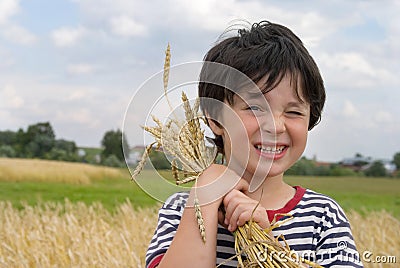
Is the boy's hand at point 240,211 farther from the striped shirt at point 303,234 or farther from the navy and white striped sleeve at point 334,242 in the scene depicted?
the navy and white striped sleeve at point 334,242

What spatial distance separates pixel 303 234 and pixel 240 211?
299mm

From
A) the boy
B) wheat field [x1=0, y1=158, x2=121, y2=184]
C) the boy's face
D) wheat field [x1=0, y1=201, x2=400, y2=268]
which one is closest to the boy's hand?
the boy

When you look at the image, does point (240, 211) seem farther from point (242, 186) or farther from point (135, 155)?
point (135, 155)

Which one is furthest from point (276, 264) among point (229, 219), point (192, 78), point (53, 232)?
point (53, 232)

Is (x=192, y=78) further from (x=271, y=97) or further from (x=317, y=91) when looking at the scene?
(x=317, y=91)

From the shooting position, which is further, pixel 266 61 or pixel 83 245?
pixel 83 245

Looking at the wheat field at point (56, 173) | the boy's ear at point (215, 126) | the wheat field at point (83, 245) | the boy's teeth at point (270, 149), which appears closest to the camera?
the boy's teeth at point (270, 149)

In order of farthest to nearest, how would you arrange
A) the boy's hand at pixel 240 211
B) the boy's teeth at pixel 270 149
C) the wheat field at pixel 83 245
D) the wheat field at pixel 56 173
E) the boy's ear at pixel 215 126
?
1. the wheat field at pixel 56 173
2. the wheat field at pixel 83 245
3. the boy's ear at pixel 215 126
4. the boy's teeth at pixel 270 149
5. the boy's hand at pixel 240 211

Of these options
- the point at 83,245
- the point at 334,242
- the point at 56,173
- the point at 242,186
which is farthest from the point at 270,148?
the point at 56,173

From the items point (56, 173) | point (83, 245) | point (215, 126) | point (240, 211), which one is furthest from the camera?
point (56, 173)

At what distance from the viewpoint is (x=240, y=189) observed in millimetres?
1716

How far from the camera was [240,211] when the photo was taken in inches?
64.3

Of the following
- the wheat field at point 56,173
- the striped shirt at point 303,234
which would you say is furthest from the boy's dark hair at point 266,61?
the wheat field at point 56,173

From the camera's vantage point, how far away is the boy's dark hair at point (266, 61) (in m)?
1.76
